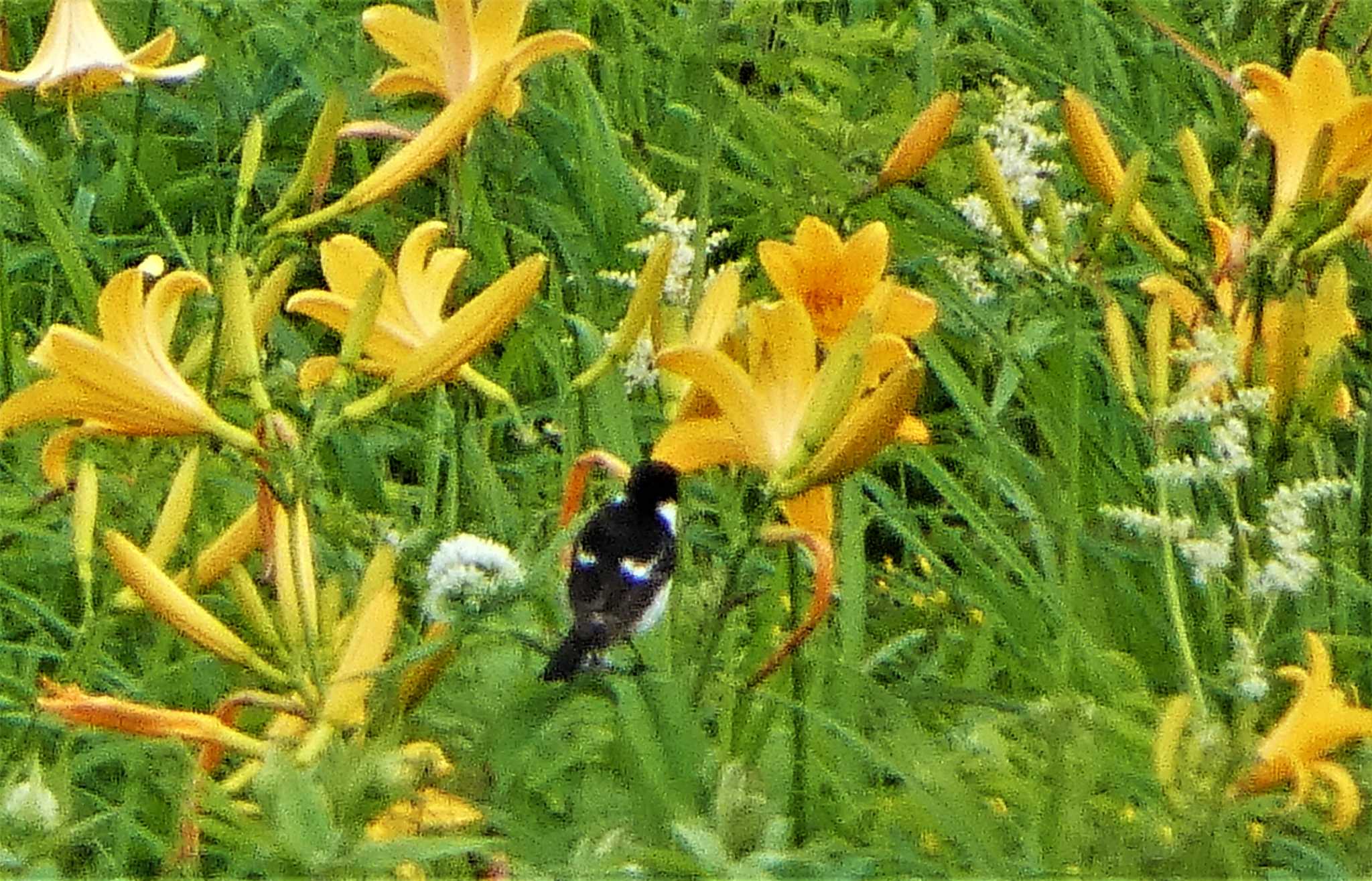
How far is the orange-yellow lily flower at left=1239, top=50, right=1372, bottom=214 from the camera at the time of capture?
1586mm

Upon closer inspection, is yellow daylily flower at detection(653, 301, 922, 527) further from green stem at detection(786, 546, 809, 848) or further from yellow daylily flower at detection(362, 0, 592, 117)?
yellow daylily flower at detection(362, 0, 592, 117)

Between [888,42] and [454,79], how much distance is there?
1.11 metres

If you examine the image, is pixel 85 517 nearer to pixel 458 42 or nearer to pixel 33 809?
pixel 33 809

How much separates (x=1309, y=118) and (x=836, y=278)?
1.57 ft

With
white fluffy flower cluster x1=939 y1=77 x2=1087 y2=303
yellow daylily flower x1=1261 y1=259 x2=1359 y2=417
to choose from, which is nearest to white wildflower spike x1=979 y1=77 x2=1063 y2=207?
white fluffy flower cluster x1=939 y1=77 x2=1087 y2=303

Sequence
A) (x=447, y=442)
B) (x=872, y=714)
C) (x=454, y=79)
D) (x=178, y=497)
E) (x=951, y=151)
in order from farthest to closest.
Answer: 1. (x=951, y=151)
2. (x=447, y=442)
3. (x=872, y=714)
4. (x=454, y=79)
5. (x=178, y=497)

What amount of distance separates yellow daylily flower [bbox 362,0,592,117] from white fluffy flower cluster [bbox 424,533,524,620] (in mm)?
438

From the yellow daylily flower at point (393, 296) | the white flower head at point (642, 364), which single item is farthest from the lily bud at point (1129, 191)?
the yellow daylily flower at point (393, 296)

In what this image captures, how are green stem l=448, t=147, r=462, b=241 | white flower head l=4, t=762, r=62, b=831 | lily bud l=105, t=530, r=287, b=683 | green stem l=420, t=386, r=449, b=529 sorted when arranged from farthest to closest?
1. green stem l=420, t=386, r=449, b=529
2. green stem l=448, t=147, r=462, b=241
3. lily bud l=105, t=530, r=287, b=683
4. white flower head l=4, t=762, r=62, b=831

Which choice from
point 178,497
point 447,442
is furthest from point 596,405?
point 178,497

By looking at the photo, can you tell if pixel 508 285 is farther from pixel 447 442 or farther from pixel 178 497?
pixel 447 442

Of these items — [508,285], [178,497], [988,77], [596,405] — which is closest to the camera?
[508,285]

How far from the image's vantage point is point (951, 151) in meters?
2.49

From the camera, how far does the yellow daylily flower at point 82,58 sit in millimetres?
1721
